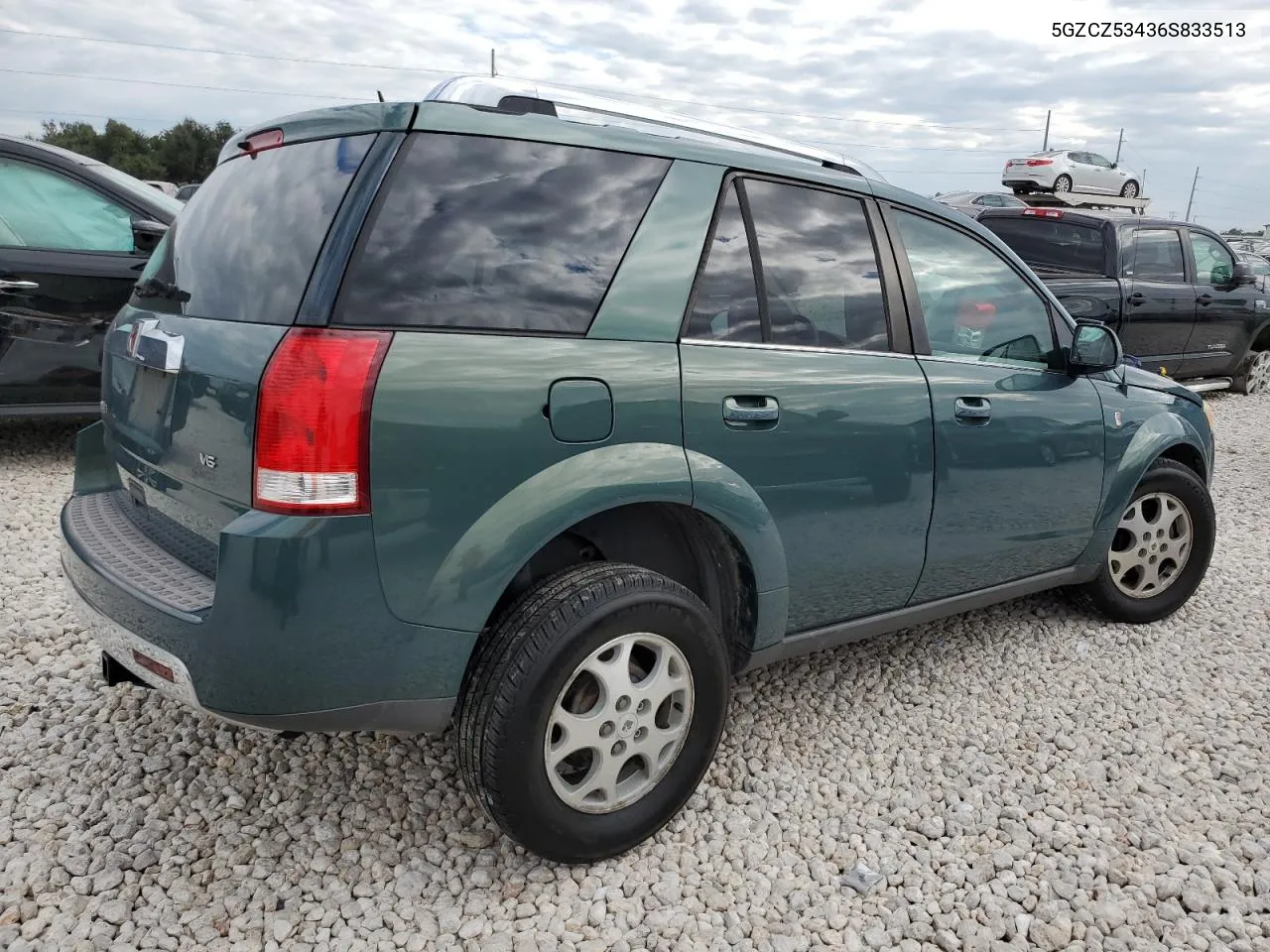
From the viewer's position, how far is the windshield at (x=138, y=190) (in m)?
5.70

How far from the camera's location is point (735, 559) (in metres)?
Result: 2.69

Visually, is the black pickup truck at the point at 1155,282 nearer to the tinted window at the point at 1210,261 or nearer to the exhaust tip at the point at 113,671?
the tinted window at the point at 1210,261

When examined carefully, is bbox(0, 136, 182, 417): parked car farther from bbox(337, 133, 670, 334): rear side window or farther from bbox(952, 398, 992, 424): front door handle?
bbox(952, 398, 992, 424): front door handle

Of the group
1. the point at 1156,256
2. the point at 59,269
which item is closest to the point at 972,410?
the point at 59,269

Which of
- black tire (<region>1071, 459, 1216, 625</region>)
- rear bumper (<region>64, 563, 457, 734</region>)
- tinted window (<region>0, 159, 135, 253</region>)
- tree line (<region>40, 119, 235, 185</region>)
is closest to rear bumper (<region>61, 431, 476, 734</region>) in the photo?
rear bumper (<region>64, 563, 457, 734</region>)

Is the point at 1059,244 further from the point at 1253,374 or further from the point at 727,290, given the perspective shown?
the point at 727,290

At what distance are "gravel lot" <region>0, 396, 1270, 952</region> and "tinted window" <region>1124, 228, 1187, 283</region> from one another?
611 cm

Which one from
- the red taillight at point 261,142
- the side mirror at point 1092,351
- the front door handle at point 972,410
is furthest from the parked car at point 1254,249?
the red taillight at point 261,142

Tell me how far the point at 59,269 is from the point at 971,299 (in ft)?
15.5

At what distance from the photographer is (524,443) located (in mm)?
2170

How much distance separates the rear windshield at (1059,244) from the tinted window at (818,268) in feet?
21.1

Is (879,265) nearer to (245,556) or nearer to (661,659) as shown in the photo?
(661,659)

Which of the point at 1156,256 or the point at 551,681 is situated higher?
the point at 1156,256

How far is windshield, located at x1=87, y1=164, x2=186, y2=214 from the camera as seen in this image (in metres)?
5.70
